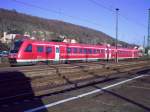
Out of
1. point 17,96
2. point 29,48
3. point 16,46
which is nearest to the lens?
point 17,96

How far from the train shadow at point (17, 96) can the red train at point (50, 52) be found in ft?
33.8

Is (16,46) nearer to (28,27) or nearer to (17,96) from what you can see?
(17,96)

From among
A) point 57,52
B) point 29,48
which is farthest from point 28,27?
point 29,48

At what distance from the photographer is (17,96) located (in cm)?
1123

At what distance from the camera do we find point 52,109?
27.8 feet

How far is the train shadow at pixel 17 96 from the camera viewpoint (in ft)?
29.0

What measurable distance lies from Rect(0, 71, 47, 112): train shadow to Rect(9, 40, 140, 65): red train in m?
10.3

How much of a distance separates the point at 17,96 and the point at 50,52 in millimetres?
20605

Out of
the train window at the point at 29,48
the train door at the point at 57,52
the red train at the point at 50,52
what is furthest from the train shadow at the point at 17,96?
the train door at the point at 57,52

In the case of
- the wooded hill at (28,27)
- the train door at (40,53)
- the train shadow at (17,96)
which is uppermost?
the wooded hill at (28,27)

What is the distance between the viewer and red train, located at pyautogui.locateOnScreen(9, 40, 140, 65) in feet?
90.6

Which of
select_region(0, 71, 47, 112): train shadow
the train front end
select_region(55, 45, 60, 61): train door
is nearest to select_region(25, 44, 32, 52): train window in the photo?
the train front end

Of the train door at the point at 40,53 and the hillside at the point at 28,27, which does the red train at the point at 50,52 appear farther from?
the hillside at the point at 28,27

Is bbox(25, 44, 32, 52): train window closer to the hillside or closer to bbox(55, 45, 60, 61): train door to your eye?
bbox(55, 45, 60, 61): train door
